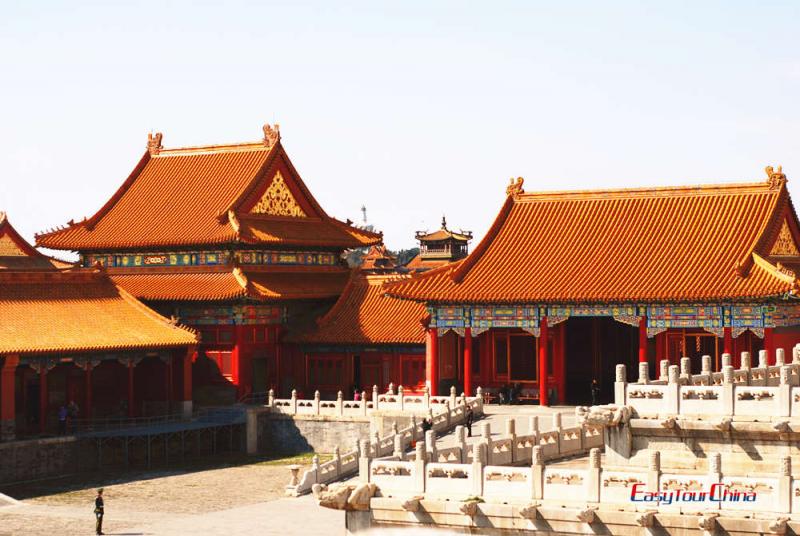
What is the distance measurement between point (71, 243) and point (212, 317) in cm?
956

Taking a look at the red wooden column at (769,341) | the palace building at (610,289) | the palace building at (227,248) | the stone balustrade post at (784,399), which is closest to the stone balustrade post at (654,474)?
the stone balustrade post at (784,399)

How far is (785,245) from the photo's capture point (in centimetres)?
6319

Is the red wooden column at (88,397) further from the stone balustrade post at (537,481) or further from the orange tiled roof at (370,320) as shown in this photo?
the stone balustrade post at (537,481)

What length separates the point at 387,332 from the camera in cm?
6819

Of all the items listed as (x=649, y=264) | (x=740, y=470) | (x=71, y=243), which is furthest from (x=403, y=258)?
(x=740, y=470)

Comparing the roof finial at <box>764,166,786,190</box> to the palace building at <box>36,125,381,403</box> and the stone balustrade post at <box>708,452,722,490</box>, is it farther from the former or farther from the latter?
the stone balustrade post at <box>708,452,722,490</box>

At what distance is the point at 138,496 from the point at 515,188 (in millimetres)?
23473

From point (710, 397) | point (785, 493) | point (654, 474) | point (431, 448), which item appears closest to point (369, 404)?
point (431, 448)

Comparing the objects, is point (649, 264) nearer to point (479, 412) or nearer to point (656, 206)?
point (656, 206)

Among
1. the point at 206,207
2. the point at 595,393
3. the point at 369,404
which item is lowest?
the point at 369,404

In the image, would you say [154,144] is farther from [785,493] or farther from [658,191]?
[785,493]

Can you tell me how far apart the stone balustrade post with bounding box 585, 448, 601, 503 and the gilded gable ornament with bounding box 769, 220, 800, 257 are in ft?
118

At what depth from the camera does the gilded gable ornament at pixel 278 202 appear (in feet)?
241

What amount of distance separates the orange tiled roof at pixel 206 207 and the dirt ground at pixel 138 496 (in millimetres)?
15063
